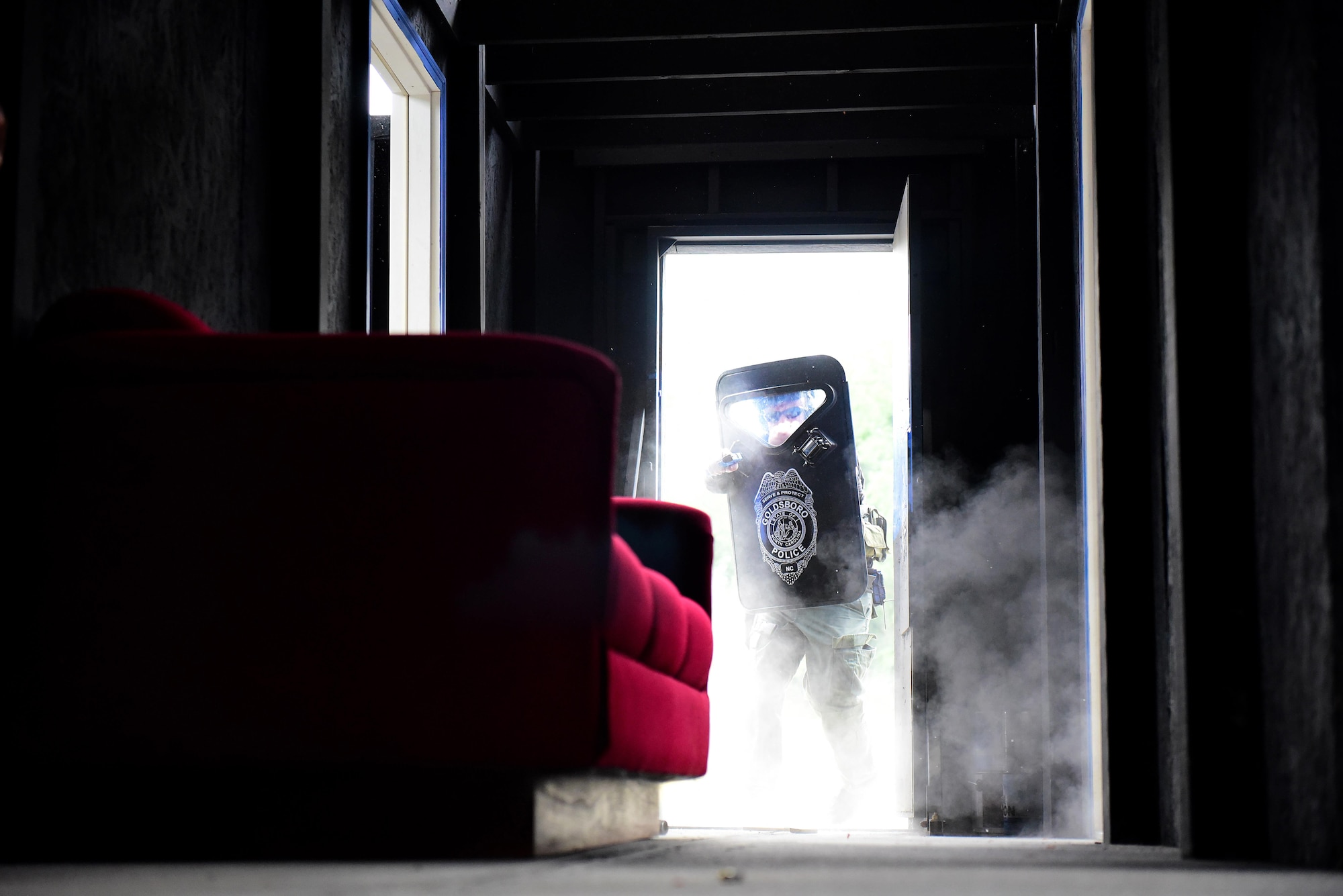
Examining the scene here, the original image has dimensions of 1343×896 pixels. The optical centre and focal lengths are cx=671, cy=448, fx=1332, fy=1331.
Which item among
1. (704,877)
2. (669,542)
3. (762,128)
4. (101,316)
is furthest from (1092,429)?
(762,128)

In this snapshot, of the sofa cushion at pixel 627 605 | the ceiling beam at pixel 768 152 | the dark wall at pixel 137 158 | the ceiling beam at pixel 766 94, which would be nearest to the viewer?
the sofa cushion at pixel 627 605

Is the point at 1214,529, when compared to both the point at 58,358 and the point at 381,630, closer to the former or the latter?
the point at 381,630

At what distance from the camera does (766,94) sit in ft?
16.4

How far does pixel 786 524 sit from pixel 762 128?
1569 mm

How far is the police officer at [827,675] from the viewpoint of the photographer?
5.14 meters

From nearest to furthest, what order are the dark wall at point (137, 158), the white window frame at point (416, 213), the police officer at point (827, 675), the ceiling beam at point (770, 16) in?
the dark wall at point (137, 158) < the ceiling beam at point (770, 16) < the white window frame at point (416, 213) < the police officer at point (827, 675)

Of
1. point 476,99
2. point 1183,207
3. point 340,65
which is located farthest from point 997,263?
point 1183,207

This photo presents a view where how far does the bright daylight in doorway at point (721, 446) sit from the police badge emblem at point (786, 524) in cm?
33

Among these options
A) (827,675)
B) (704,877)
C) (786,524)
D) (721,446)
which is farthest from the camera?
(721,446)

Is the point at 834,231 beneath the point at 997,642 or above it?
above

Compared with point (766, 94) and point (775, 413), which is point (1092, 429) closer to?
point (766, 94)

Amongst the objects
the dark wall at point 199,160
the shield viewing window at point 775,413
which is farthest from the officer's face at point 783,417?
the dark wall at point 199,160

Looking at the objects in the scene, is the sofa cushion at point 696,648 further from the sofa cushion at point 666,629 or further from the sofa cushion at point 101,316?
the sofa cushion at point 101,316

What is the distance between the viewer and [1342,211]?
150 cm
